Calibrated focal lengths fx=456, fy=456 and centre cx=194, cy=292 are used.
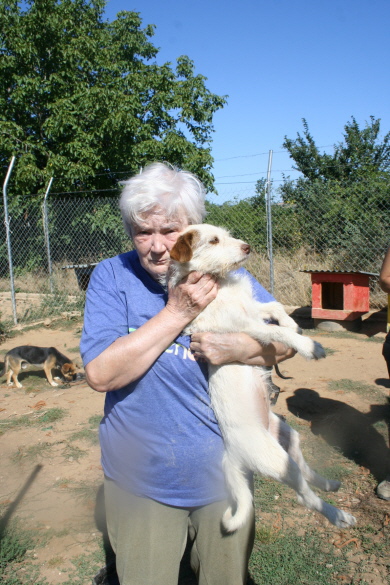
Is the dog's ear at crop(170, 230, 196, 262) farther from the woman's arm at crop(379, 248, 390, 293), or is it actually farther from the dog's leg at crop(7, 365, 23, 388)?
the dog's leg at crop(7, 365, 23, 388)

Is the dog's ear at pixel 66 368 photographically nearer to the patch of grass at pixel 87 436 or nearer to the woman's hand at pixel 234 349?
the patch of grass at pixel 87 436

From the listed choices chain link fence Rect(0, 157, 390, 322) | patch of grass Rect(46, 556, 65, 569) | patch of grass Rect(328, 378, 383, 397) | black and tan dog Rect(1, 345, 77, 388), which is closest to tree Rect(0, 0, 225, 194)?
chain link fence Rect(0, 157, 390, 322)

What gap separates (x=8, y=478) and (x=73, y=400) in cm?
184

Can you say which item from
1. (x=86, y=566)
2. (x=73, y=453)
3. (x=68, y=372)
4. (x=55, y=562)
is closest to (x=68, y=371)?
(x=68, y=372)

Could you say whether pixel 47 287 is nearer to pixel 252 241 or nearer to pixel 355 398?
pixel 252 241

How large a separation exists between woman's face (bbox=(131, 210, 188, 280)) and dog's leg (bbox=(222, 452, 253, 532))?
847 mm

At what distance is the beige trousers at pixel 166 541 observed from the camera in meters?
1.74

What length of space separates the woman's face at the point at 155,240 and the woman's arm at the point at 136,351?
0.82 feet

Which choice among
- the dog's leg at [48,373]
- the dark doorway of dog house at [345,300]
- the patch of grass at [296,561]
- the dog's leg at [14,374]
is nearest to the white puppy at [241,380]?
the patch of grass at [296,561]

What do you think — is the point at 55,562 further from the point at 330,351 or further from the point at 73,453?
the point at 330,351

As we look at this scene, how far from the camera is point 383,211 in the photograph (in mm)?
8609

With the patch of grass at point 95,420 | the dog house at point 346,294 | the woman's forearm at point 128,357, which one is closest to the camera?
the woman's forearm at point 128,357

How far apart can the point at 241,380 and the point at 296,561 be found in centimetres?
153

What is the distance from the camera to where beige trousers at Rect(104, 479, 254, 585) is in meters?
1.74
